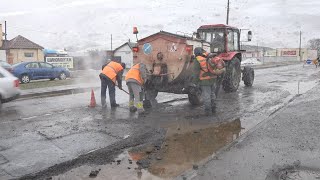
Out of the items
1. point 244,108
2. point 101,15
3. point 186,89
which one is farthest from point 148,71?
point 101,15

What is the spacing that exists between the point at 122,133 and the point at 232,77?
7381mm

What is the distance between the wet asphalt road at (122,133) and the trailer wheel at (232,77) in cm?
191

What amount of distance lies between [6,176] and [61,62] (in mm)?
31723

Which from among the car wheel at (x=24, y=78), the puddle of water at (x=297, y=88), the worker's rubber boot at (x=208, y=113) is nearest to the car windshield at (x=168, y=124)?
the worker's rubber boot at (x=208, y=113)

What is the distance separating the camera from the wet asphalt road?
5148 mm

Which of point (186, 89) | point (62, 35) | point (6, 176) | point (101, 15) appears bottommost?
point (6, 176)

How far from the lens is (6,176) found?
15.6 ft

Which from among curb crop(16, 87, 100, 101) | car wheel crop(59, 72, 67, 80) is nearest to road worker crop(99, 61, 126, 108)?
curb crop(16, 87, 100, 101)

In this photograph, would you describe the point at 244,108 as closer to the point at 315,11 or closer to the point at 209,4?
the point at 209,4

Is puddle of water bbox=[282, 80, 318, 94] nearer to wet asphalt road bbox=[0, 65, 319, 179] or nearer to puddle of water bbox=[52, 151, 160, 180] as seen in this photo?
wet asphalt road bbox=[0, 65, 319, 179]

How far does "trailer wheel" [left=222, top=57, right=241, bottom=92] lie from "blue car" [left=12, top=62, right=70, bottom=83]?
1205cm

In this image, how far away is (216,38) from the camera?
1300 cm

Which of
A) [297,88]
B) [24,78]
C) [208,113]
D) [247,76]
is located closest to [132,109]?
[208,113]

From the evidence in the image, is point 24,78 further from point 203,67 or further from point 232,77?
point 203,67
